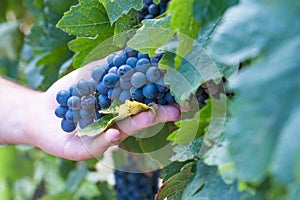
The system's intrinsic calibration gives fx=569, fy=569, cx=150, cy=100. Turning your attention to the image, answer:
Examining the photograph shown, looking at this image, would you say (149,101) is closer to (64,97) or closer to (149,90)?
(149,90)

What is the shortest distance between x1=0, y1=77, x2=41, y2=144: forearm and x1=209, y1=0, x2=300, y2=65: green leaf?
2.13 feet

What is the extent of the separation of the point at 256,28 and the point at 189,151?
0.33m

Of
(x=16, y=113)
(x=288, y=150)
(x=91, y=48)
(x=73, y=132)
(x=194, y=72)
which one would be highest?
(x=288, y=150)

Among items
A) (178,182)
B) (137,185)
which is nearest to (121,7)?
(178,182)

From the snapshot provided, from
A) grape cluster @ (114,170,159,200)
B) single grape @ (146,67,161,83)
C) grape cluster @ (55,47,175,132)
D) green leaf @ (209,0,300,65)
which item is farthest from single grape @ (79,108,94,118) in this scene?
grape cluster @ (114,170,159,200)

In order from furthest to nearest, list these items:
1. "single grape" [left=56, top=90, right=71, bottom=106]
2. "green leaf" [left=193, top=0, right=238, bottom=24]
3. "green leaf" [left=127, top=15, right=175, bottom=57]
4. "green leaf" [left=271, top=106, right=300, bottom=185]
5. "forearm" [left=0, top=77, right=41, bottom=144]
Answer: "forearm" [left=0, top=77, right=41, bottom=144], "single grape" [left=56, top=90, right=71, bottom=106], "green leaf" [left=127, top=15, right=175, bottom=57], "green leaf" [left=193, top=0, right=238, bottom=24], "green leaf" [left=271, top=106, right=300, bottom=185]

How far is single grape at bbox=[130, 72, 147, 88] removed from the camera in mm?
715

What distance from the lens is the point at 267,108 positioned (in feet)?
1.30

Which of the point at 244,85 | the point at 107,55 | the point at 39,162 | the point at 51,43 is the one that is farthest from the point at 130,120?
the point at 39,162

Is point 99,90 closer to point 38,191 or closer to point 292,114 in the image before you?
point 292,114

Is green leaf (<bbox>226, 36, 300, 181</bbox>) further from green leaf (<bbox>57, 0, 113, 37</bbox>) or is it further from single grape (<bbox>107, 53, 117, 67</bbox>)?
green leaf (<bbox>57, 0, 113, 37</bbox>)

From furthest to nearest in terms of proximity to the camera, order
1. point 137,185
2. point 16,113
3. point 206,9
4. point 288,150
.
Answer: point 137,185 < point 16,113 < point 206,9 < point 288,150

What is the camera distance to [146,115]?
0.75 meters

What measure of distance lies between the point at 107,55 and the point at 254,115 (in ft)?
1.55
